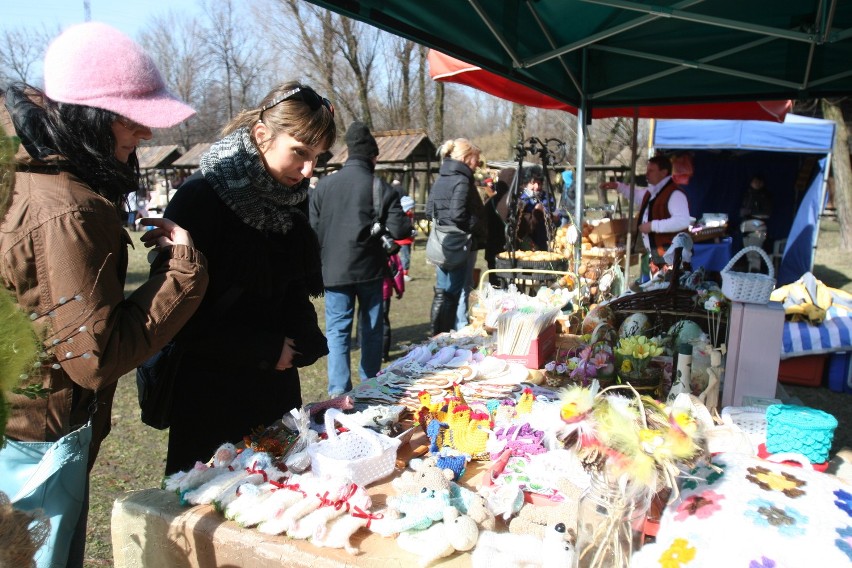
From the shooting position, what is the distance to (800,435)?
4.77 ft

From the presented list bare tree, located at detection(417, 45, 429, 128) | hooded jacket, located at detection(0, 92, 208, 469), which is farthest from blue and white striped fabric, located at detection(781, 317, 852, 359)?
bare tree, located at detection(417, 45, 429, 128)

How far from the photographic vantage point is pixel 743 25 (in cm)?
248

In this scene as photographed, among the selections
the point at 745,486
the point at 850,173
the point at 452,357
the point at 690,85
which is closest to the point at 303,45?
the point at 850,173

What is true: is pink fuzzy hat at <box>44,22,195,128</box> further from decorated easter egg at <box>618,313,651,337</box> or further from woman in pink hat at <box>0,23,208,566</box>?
decorated easter egg at <box>618,313,651,337</box>

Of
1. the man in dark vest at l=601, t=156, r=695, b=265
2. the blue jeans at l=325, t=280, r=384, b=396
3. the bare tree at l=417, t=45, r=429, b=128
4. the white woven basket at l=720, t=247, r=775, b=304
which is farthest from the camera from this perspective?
the bare tree at l=417, t=45, r=429, b=128

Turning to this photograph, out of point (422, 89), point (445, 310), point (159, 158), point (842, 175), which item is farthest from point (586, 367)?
point (159, 158)

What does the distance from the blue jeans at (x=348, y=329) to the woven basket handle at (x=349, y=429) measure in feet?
6.83

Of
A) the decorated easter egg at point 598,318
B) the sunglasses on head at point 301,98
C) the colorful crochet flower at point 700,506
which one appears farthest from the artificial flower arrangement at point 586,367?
the sunglasses on head at point 301,98

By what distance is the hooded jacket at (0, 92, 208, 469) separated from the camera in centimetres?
106

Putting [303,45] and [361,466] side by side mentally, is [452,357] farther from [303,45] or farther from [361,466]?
[303,45]

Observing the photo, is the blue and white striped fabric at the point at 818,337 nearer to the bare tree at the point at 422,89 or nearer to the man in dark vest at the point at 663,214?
the man in dark vest at the point at 663,214

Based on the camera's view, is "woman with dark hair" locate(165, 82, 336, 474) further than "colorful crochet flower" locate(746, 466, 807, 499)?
Yes

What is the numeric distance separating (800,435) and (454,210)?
3613mm

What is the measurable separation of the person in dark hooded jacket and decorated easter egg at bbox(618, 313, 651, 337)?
1732 millimetres
